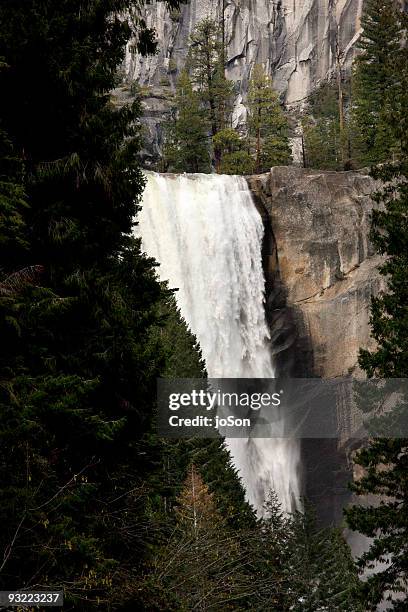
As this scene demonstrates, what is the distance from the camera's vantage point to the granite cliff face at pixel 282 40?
230 ft

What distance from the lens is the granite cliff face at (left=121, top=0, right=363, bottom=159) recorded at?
7000 centimetres

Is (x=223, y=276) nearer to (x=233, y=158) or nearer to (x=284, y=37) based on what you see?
(x=233, y=158)

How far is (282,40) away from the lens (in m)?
73.7

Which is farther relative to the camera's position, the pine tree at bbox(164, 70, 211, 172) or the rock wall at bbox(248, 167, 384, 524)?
the pine tree at bbox(164, 70, 211, 172)

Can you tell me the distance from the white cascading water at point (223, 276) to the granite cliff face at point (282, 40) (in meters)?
33.4

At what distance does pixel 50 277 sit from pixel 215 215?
99.3 feet

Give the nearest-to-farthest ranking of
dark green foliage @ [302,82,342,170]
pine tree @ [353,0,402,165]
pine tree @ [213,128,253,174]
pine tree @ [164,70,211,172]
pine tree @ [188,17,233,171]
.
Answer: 1. pine tree @ [353,0,402,165]
2. pine tree @ [213,128,253,174]
3. pine tree @ [164,70,211,172]
4. pine tree @ [188,17,233,171]
5. dark green foliage @ [302,82,342,170]

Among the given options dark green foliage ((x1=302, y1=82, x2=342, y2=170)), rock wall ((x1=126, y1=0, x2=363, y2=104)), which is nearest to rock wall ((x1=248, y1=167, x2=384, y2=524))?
dark green foliage ((x1=302, y1=82, x2=342, y2=170))

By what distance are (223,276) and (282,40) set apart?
44164 mm

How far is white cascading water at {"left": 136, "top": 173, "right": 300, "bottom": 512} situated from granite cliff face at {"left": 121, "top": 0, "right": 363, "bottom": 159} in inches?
1315

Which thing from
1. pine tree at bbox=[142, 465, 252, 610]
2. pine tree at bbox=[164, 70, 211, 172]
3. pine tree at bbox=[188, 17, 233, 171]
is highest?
pine tree at bbox=[188, 17, 233, 171]

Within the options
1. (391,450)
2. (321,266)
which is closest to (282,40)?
(321,266)

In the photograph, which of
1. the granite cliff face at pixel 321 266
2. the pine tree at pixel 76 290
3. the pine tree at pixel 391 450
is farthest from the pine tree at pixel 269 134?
the pine tree at pixel 76 290

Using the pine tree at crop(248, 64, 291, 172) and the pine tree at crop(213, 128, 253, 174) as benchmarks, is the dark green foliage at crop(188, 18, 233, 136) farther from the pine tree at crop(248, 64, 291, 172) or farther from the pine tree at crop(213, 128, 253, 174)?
the pine tree at crop(213, 128, 253, 174)
